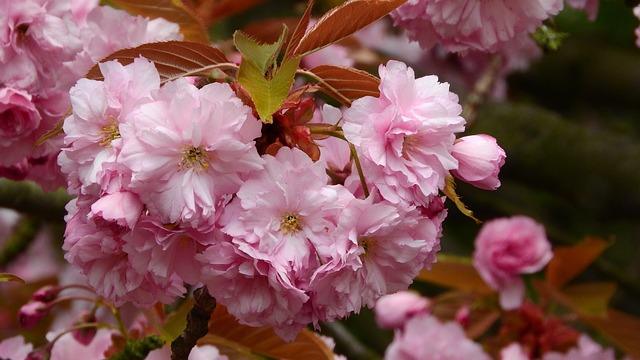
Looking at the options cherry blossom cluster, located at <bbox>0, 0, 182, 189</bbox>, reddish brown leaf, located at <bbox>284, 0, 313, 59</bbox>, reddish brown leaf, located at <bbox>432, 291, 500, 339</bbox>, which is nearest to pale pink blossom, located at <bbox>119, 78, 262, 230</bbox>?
reddish brown leaf, located at <bbox>284, 0, 313, 59</bbox>

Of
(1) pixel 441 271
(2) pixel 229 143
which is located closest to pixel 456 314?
(1) pixel 441 271

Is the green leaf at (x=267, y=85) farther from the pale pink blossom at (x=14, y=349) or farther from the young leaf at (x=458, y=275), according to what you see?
the young leaf at (x=458, y=275)

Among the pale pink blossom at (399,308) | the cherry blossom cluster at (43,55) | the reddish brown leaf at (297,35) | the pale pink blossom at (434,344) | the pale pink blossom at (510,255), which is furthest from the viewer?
the pale pink blossom at (399,308)

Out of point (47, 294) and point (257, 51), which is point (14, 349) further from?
point (257, 51)

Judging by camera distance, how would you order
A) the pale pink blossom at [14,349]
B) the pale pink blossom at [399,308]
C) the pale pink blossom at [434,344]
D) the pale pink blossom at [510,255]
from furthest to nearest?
the pale pink blossom at [399,308]
the pale pink blossom at [510,255]
the pale pink blossom at [434,344]
the pale pink blossom at [14,349]

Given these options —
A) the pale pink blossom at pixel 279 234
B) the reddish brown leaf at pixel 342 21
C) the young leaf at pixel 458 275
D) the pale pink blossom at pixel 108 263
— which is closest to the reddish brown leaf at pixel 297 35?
the reddish brown leaf at pixel 342 21
